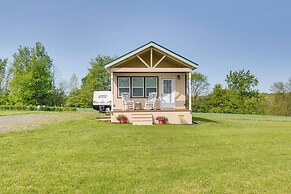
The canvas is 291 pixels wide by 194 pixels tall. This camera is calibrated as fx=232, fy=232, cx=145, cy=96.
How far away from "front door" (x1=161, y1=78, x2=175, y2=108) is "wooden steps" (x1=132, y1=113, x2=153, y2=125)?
232 centimetres

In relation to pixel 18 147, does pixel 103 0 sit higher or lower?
higher

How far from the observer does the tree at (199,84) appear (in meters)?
43.9

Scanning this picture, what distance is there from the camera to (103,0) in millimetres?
16562

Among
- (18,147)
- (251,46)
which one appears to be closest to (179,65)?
(18,147)

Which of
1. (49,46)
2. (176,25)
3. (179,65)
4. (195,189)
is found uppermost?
(49,46)

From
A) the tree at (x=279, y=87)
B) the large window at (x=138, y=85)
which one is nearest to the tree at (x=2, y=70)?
the large window at (x=138, y=85)

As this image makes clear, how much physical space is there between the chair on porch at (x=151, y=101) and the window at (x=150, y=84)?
0.36 metres

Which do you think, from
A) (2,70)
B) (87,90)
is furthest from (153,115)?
(2,70)

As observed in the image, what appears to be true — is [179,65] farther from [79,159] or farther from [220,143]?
[79,159]

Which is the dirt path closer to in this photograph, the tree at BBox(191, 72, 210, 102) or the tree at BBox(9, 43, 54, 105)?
the tree at BBox(9, 43, 54, 105)

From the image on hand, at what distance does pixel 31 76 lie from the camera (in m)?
36.6

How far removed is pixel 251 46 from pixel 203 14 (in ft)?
51.2

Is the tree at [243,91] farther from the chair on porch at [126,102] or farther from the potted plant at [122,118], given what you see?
the potted plant at [122,118]

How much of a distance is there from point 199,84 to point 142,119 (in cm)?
3321
